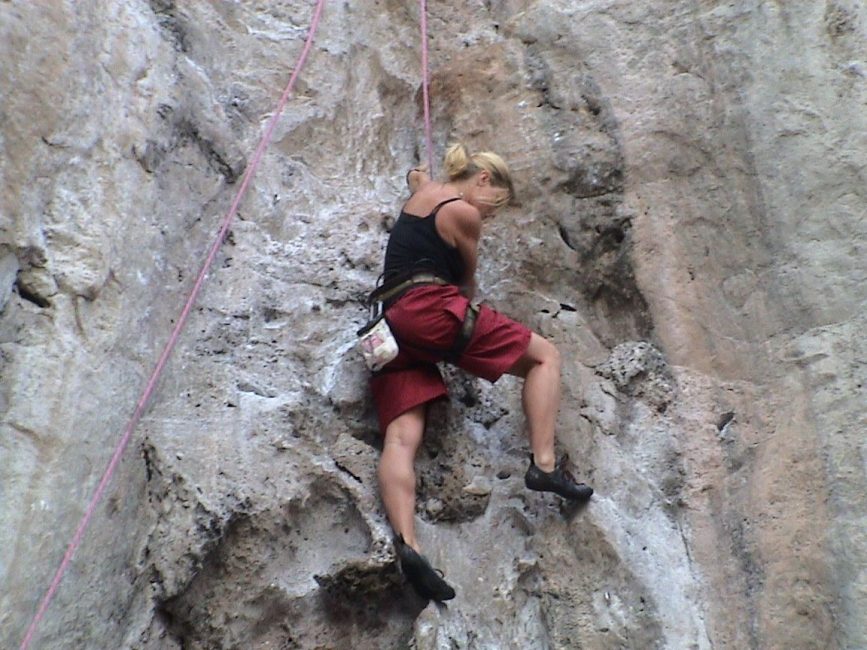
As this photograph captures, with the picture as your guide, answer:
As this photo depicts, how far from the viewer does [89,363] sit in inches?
125

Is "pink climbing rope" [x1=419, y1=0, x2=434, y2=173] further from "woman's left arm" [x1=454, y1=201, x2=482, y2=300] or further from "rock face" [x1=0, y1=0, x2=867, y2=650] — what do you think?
"woman's left arm" [x1=454, y1=201, x2=482, y2=300]

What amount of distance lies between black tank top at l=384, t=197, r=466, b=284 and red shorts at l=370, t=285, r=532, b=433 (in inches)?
3.8

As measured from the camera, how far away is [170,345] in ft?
11.5

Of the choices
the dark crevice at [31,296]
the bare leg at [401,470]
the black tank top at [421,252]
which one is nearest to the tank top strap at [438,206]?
the black tank top at [421,252]

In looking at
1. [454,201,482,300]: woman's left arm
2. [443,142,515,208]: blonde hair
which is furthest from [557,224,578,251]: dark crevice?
[454,201,482,300]: woman's left arm

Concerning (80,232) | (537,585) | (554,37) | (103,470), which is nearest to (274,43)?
(554,37)

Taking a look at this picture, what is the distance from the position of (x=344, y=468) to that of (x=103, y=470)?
790 mm

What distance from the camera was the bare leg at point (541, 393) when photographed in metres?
3.40

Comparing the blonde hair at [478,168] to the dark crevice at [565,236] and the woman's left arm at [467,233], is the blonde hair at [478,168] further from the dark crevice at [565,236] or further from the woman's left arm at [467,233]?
the dark crevice at [565,236]

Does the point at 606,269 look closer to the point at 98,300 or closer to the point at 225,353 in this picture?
the point at 225,353

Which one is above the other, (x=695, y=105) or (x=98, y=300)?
(x=98, y=300)

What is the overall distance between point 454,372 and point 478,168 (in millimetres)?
799

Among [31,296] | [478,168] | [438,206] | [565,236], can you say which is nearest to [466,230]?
[438,206]

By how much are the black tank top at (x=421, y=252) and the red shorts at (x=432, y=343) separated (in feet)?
0.32
